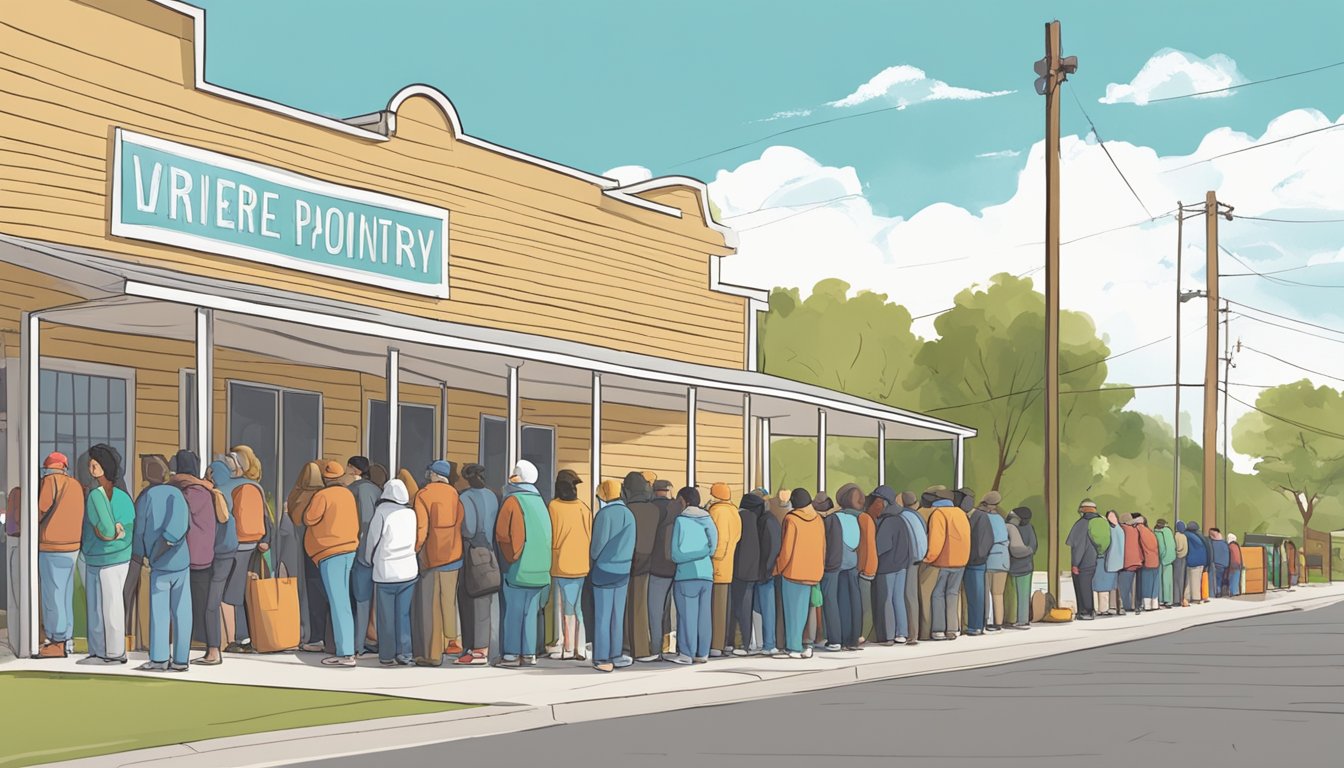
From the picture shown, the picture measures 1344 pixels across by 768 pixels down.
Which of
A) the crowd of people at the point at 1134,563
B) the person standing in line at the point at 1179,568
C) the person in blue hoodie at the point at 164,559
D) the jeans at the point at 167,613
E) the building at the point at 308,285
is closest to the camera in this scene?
the person in blue hoodie at the point at 164,559

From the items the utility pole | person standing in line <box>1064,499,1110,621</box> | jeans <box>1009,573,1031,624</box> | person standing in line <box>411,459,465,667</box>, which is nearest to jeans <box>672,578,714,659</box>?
person standing in line <box>411,459,465,667</box>

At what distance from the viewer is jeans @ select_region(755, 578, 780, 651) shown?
17016mm

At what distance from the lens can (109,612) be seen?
45.5ft

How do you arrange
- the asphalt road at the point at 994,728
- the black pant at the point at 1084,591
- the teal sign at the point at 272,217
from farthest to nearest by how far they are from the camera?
1. the black pant at the point at 1084,591
2. the teal sign at the point at 272,217
3. the asphalt road at the point at 994,728

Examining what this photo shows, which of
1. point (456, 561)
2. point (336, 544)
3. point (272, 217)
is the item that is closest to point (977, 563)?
point (456, 561)

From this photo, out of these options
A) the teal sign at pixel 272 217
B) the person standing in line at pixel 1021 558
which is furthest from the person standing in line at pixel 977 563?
the teal sign at pixel 272 217

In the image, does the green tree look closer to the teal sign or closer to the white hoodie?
the teal sign

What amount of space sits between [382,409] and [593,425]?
14.6ft

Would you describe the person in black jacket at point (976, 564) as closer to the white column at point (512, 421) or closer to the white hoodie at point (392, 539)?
the white column at point (512, 421)

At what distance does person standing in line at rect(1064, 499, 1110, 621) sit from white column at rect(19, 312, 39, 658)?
1520 cm

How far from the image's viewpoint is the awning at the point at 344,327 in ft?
44.9

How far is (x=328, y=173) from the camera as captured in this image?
67.8 ft

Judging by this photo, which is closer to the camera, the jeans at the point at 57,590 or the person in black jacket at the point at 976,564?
the jeans at the point at 57,590

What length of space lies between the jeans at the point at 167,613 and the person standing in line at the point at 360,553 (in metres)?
1.61
